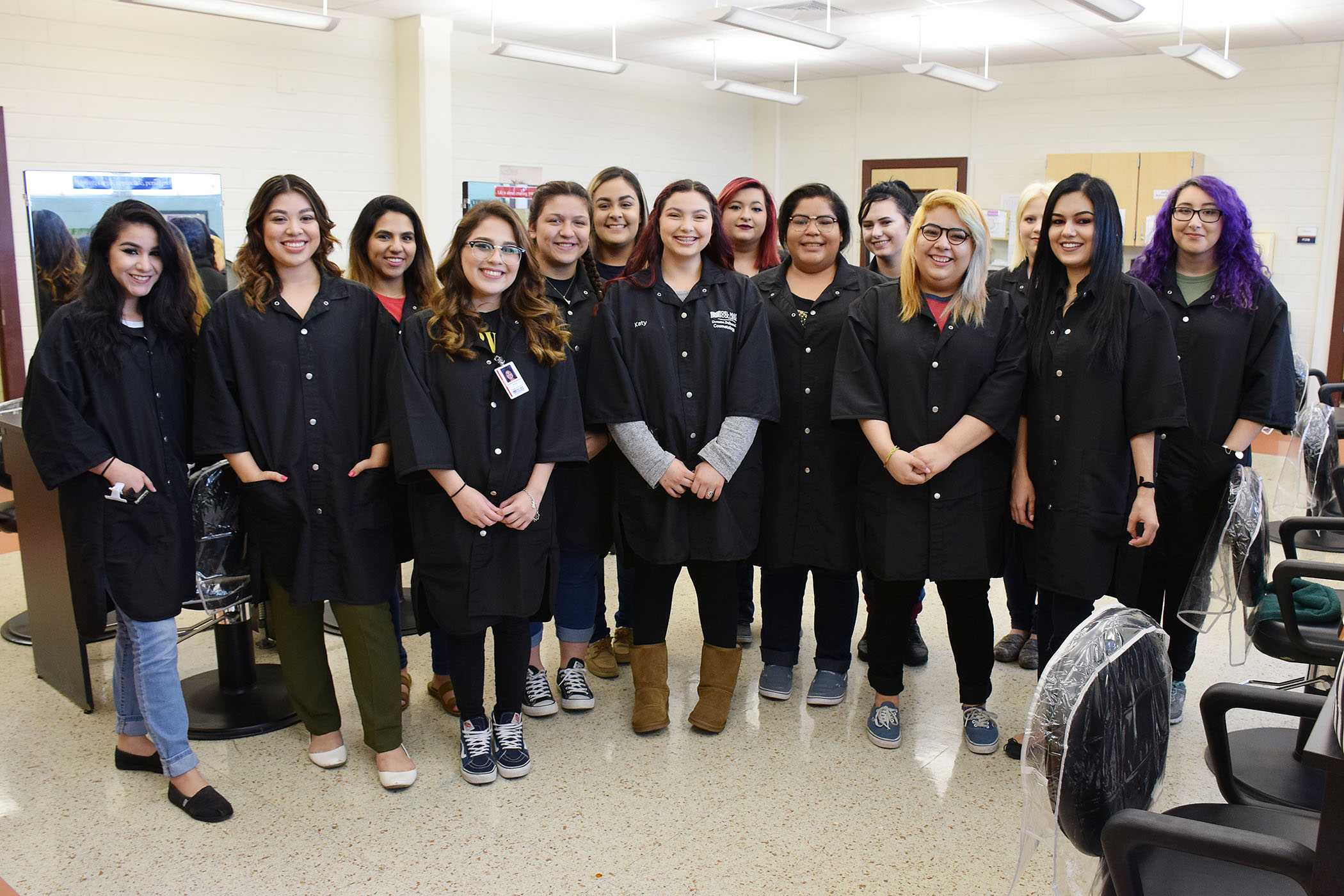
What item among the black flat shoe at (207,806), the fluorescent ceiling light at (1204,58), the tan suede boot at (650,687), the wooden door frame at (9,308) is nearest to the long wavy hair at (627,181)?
the tan suede boot at (650,687)

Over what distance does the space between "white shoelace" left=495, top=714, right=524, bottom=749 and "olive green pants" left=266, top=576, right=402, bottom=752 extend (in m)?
0.25

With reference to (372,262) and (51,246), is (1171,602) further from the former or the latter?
(51,246)

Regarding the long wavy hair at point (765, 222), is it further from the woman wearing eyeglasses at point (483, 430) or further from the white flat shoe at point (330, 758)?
the white flat shoe at point (330, 758)

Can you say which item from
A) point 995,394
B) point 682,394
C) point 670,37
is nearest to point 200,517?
point 682,394

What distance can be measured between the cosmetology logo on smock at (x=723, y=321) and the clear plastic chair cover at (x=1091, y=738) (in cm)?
133

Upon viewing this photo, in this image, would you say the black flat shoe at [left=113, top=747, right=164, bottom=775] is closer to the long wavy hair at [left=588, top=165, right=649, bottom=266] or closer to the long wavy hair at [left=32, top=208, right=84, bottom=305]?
the long wavy hair at [left=588, top=165, right=649, bottom=266]

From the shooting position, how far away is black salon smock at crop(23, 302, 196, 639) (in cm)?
220

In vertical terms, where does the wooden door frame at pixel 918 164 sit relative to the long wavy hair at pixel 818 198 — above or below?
above

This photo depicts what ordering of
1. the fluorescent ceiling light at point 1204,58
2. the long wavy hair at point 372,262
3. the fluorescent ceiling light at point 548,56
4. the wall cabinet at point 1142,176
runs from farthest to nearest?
the wall cabinet at point 1142,176 → the fluorescent ceiling light at point 548,56 → the fluorescent ceiling light at point 1204,58 → the long wavy hair at point 372,262

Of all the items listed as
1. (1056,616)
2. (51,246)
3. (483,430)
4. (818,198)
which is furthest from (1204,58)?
(51,246)

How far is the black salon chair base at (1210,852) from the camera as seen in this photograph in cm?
125

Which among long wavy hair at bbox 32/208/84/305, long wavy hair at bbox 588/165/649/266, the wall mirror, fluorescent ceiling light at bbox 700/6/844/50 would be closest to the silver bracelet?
long wavy hair at bbox 588/165/649/266

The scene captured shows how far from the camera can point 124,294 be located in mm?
2301

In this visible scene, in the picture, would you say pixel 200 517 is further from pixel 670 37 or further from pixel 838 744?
pixel 670 37
